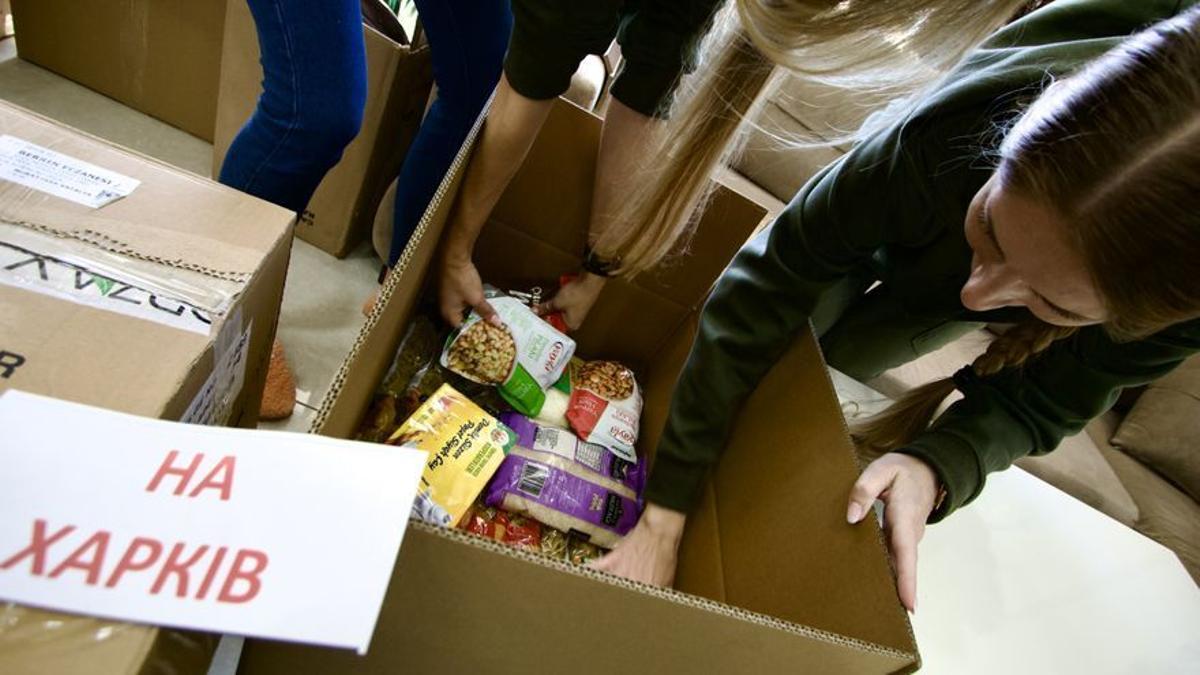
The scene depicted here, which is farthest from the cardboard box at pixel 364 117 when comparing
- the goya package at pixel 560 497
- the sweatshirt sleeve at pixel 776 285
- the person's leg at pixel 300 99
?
the sweatshirt sleeve at pixel 776 285

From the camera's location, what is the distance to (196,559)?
0.27 m

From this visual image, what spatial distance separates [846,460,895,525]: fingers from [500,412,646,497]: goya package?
40cm

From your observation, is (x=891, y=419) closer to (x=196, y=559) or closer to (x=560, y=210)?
(x=560, y=210)

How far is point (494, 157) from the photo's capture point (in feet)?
2.28

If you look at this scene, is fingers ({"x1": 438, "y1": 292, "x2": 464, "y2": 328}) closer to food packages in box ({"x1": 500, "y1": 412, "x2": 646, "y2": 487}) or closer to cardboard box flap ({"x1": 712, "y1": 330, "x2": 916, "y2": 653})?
food packages in box ({"x1": 500, "y1": 412, "x2": 646, "y2": 487})

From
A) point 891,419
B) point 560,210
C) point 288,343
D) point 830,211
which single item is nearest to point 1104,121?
point 830,211

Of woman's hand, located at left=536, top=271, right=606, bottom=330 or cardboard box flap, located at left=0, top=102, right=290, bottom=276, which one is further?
woman's hand, located at left=536, top=271, right=606, bottom=330

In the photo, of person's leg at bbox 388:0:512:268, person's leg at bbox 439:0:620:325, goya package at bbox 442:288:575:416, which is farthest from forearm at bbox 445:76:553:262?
person's leg at bbox 388:0:512:268

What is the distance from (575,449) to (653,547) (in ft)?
0.68

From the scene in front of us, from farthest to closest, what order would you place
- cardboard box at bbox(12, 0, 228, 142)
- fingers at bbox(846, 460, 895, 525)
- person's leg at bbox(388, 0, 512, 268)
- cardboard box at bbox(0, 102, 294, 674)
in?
cardboard box at bbox(12, 0, 228, 142), person's leg at bbox(388, 0, 512, 268), fingers at bbox(846, 460, 895, 525), cardboard box at bbox(0, 102, 294, 674)

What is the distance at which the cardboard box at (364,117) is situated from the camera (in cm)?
105

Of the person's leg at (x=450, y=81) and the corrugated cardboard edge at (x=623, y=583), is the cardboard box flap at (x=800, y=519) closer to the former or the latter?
the corrugated cardboard edge at (x=623, y=583)

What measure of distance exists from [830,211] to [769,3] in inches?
9.4

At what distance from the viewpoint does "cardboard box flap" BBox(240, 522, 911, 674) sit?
0.33 m
